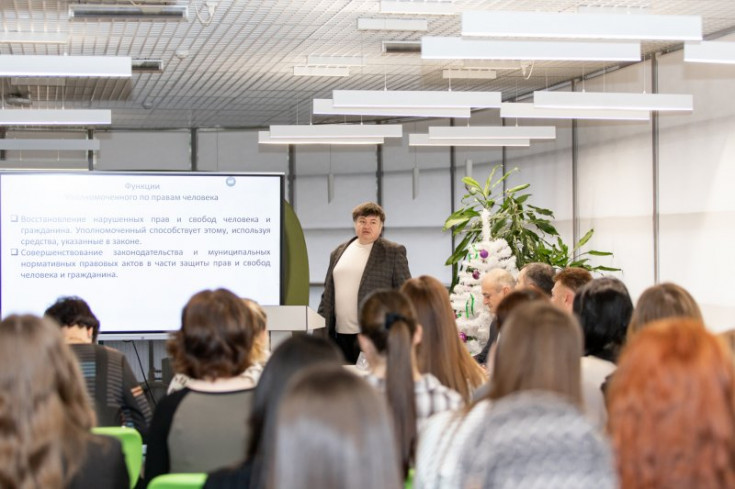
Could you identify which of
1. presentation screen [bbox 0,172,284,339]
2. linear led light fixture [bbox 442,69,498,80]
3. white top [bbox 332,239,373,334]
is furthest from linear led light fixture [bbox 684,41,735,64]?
linear led light fixture [bbox 442,69,498,80]

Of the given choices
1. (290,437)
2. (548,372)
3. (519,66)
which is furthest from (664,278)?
(290,437)

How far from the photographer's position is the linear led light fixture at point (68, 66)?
641cm

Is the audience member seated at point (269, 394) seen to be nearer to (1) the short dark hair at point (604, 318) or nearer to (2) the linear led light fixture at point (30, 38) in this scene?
(1) the short dark hair at point (604, 318)

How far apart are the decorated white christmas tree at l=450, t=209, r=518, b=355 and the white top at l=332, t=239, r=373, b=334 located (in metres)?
0.81

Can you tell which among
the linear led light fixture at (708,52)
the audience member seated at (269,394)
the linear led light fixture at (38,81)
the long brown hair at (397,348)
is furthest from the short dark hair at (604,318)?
the linear led light fixture at (38,81)

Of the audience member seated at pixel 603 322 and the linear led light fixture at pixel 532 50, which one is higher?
the linear led light fixture at pixel 532 50

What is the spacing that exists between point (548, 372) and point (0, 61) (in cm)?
545

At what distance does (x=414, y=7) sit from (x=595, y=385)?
12.6ft

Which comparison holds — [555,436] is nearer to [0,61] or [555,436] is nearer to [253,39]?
[0,61]

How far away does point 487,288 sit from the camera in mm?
5348

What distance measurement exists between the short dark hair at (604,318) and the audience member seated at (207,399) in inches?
53.0

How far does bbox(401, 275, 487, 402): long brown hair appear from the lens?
3162 mm

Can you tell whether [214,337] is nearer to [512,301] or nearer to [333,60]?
[512,301]

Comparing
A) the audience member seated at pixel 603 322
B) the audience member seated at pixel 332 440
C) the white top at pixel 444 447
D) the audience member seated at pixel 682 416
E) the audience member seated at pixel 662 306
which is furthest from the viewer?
the audience member seated at pixel 603 322
